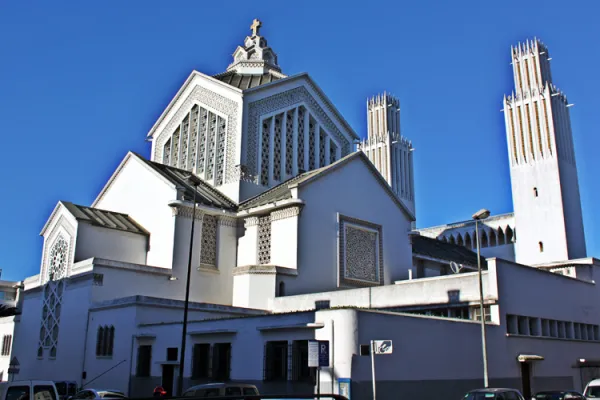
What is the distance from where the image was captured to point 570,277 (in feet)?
102

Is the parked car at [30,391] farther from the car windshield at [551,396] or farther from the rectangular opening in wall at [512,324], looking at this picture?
the rectangular opening in wall at [512,324]

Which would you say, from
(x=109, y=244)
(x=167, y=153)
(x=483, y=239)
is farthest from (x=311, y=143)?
(x=483, y=239)

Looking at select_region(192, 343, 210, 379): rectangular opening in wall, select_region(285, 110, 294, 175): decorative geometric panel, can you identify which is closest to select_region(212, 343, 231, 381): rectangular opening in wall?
select_region(192, 343, 210, 379): rectangular opening in wall

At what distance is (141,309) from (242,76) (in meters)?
22.6

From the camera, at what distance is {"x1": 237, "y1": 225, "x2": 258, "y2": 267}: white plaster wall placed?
110 ft

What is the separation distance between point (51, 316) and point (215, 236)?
9899mm

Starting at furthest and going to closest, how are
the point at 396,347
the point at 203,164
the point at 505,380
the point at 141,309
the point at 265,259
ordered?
the point at 203,164 < the point at 265,259 < the point at 141,309 < the point at 505,380 < the point at 396,347

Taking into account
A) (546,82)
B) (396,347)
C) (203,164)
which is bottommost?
(396,347)

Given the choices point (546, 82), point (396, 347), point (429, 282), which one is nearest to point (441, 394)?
point (396, 347)

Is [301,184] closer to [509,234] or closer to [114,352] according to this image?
[114,352]

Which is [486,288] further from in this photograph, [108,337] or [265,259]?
[108,337]

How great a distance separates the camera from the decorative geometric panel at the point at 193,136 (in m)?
41.1

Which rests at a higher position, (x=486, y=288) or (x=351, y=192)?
(x=351, y=192)

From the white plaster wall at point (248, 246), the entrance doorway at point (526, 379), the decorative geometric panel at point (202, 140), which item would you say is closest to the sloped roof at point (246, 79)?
the decorative geometric panel at point (202, 140)
